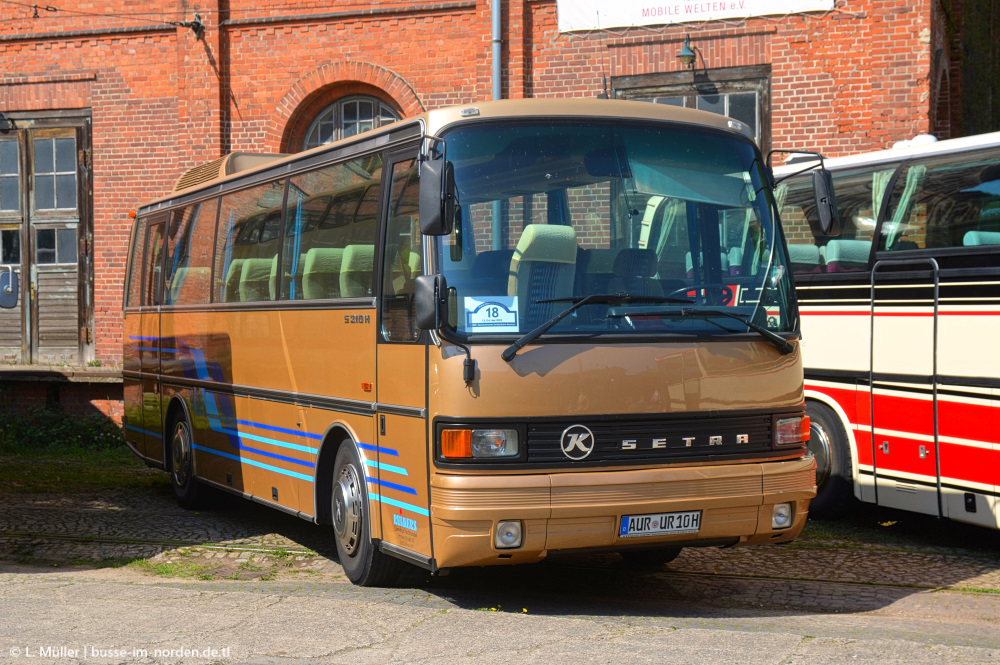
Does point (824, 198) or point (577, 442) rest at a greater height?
point (824, 198)

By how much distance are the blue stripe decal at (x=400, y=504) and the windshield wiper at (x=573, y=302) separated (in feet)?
3.23

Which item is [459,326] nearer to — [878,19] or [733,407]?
[733,407]

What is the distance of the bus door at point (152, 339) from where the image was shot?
38.4 ft

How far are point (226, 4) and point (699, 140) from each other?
40.3 feet

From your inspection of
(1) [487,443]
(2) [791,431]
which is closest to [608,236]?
(1) [487,443]

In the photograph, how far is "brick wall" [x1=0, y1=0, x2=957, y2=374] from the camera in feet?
48.9

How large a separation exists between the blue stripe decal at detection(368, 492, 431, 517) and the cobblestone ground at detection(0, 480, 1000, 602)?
0.89 metres

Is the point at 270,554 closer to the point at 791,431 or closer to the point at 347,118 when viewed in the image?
the point at 791,431

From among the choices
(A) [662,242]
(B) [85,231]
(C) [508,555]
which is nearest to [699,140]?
(A) [662,242]

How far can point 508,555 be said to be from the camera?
20.2 feet

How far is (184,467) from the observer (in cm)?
1095

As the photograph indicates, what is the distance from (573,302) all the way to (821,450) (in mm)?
4457

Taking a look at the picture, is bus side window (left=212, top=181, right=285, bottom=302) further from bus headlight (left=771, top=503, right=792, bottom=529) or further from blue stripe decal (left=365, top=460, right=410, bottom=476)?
bus headlight (left=771, top=503, right=792, bottom=529)

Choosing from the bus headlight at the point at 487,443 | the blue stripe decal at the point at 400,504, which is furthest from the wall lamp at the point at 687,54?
the bus headlight at the point at 487,443
